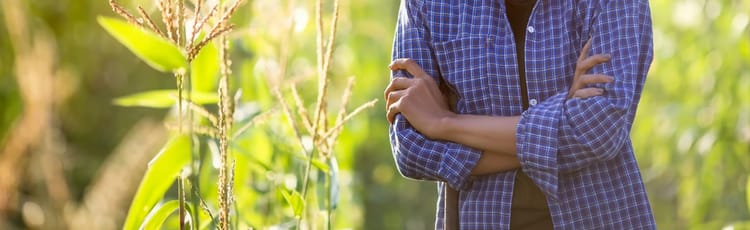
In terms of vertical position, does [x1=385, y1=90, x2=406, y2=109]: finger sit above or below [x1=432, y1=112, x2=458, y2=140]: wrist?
above

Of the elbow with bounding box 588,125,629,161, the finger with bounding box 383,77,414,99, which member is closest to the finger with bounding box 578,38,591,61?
the elbow with bounding box 588,125,629,161

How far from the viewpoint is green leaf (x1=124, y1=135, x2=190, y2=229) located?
151 cm

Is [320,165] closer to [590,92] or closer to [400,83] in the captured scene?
[400,83]

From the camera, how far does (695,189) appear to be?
3160 millimetres

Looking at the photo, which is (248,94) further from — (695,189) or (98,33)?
(98,33)

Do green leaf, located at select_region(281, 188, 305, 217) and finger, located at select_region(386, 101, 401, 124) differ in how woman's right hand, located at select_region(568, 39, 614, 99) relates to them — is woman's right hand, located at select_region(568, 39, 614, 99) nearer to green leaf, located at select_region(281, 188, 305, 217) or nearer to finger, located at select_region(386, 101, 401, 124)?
finger, located at select_region(386, 101, 401, 124)

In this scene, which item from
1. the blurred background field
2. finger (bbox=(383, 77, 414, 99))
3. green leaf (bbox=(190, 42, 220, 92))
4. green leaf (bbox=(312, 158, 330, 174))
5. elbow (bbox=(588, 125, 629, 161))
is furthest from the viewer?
the blurred background field

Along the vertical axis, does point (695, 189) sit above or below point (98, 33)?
below

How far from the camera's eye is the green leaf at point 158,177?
1.51 meters

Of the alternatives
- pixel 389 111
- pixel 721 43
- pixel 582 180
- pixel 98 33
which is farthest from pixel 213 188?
pixel 98 33

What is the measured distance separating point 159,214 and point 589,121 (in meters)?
0.55

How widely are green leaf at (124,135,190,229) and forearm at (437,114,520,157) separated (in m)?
0.37

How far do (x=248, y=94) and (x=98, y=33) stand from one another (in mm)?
1696

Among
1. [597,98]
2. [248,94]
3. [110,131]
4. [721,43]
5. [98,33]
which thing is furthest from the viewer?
[110,131]
